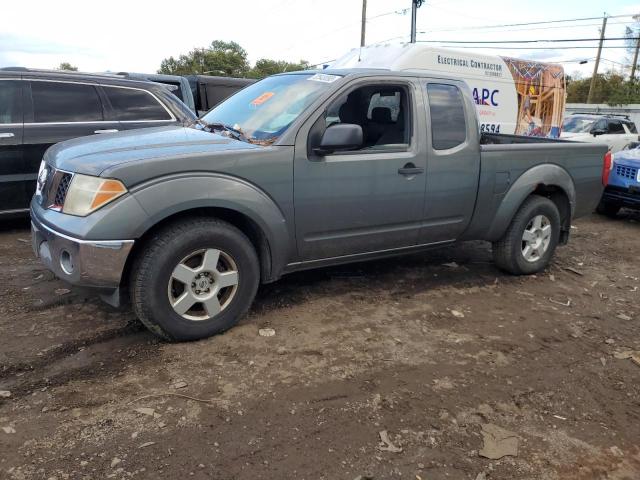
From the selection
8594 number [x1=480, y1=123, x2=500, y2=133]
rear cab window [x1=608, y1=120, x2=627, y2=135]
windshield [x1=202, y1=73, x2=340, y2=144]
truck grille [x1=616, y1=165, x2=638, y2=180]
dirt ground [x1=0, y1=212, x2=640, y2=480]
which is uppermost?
windshield [x1=202, y1=73, x2=340, y2=144]

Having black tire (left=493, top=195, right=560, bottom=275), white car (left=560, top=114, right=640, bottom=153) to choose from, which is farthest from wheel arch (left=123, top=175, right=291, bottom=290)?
white car (left=560, top=114, right=640, bottom=153)

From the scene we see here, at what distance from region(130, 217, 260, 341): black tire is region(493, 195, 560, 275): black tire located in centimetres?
268

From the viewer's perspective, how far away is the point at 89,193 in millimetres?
Result: 3211

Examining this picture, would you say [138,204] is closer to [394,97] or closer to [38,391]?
[38,391]

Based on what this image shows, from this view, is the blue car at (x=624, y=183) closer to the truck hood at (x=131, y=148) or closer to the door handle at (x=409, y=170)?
the door handle at (x=409, y=170)

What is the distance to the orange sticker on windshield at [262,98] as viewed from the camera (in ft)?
14.1

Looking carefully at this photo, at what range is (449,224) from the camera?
185 inches

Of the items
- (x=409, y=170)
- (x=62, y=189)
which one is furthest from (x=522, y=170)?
(x=62, y=189)

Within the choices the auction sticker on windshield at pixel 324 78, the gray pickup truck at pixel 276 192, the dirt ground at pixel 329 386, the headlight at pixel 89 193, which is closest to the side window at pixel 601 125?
the gray pickup truck at pixel 276 192

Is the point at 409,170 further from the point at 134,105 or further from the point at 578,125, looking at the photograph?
the point at 578,125

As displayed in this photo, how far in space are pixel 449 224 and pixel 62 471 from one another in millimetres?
3441

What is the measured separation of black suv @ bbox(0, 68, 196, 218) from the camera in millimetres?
5766

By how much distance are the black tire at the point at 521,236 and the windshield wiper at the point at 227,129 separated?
2.74 metres

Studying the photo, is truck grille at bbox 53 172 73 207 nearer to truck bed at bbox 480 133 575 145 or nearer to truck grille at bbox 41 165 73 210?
truck grille at bbox 41 165 73 210
